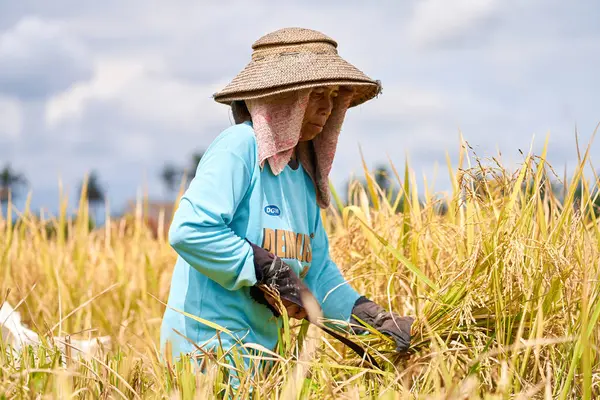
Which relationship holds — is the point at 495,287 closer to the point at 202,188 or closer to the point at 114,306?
the point at 202,188

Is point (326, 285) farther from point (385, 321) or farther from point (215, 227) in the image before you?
point (215, 227)

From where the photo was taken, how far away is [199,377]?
1.81m

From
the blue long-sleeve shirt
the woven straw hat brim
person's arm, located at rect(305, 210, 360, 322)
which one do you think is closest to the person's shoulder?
the blue long-sleeve shirt

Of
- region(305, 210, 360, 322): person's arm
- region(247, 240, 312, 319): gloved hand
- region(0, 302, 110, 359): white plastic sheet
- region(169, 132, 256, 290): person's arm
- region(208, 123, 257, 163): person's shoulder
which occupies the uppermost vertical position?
region(208, 123, 257, 163): person's shoulder

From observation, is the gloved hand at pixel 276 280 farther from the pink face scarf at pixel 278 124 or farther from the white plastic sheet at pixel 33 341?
the white plastic sheet at pixel 33 341

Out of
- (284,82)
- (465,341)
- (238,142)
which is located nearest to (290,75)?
(284,82)

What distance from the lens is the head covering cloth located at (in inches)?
91.7

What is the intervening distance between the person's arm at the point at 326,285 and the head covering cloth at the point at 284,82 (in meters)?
0.28

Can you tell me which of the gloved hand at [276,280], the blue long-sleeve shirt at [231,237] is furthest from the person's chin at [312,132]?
the gloved hand at [276,280]

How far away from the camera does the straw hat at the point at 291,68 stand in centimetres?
233

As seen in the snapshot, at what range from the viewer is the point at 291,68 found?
7.75 feet

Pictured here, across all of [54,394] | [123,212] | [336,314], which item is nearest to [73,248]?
[123,212]

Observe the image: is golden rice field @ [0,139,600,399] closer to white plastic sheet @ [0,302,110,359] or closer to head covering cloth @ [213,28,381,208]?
white plastic sheet @ [0,302,110,359]

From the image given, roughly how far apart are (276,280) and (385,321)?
470 millimetres
